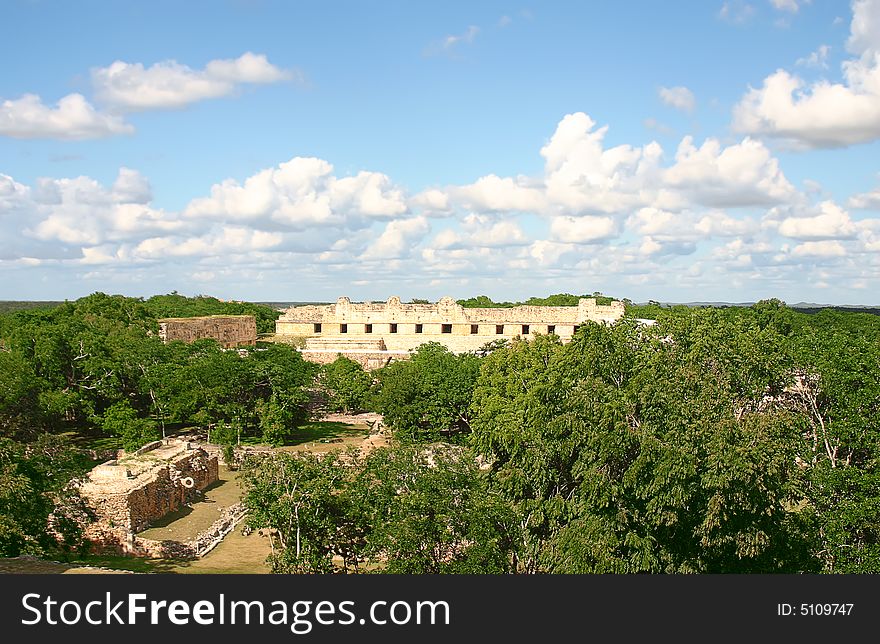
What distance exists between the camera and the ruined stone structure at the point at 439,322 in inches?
1642

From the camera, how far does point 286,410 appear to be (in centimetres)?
2758

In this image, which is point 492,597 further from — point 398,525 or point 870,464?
point 870,464

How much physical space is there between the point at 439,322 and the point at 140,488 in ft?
85.7

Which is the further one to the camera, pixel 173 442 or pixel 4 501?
pixel 173 442

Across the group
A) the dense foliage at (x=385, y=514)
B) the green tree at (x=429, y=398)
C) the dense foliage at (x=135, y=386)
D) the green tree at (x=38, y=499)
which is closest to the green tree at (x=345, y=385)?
the dense foliage at (x=135, y=386)

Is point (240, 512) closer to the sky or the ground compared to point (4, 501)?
closer to the ground

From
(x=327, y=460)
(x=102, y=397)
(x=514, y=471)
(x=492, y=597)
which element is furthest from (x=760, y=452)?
(x=102, y=397)

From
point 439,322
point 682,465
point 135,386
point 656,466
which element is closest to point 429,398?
point 135,386

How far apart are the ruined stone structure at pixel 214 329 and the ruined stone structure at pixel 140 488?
589 inches

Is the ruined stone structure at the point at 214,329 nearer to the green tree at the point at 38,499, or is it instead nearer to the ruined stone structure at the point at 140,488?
the ruined stone structure at the point at 140,488

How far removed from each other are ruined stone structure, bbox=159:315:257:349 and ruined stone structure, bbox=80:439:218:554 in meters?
14.9

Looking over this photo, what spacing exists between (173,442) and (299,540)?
12422mm

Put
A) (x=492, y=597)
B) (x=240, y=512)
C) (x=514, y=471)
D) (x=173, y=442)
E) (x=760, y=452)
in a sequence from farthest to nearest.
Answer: (x=173, y=442), (x=240, y=512), (x=514, y=471), (x=760, y=452), (x=492, y=597)

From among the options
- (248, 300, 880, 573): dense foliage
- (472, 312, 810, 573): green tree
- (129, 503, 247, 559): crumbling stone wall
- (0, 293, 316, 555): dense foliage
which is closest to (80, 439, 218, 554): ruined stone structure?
(129, 503, 247, 559): crumbling stone wall
